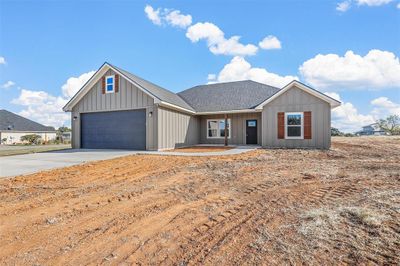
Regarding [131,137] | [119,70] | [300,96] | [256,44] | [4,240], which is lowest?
[4,240]

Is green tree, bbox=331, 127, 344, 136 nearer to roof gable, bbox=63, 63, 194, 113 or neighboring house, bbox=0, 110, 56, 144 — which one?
roof gable, bbox=63, 63, 194, 113

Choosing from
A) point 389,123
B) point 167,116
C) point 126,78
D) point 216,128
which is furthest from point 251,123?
point 389,123

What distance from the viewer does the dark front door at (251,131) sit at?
1577cm

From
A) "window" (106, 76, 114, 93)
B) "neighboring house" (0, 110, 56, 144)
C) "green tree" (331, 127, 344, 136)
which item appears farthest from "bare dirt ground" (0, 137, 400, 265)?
"green tree" (331, 127, 344, 136)

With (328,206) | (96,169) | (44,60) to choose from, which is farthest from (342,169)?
(44,60)

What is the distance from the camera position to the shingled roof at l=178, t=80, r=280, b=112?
51.9ft

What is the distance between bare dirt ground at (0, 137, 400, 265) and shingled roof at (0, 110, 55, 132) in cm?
4180

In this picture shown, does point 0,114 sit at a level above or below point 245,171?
above

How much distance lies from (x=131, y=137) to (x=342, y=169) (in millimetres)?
10961

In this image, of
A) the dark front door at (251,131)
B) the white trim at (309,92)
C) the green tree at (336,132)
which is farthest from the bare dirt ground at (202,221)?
the green tree at (336,132)

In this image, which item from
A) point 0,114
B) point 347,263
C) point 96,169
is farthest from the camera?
point 0,114

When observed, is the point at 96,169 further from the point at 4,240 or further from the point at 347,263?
the point at 347,263

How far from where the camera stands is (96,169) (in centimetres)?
695

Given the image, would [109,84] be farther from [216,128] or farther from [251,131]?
[251,131]
